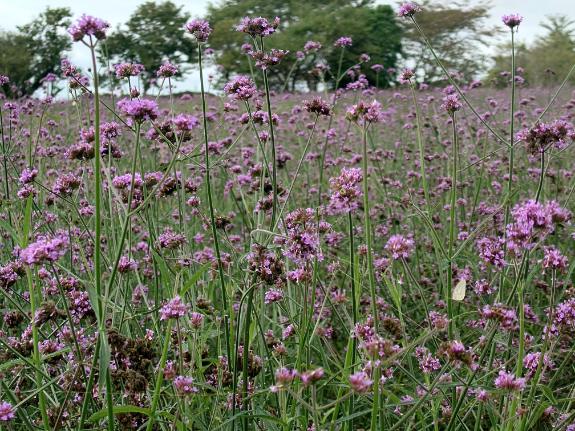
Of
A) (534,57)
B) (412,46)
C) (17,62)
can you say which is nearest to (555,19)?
(534,57)

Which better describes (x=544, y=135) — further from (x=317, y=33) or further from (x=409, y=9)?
(x=317, y=33)

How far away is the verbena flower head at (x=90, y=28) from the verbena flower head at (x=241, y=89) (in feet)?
2.57

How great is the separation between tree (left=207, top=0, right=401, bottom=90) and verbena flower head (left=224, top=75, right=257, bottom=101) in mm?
23366

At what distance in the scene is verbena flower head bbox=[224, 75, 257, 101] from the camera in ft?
6.50

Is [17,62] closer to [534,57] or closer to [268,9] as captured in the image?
[268,9]

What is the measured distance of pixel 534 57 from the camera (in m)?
24.4

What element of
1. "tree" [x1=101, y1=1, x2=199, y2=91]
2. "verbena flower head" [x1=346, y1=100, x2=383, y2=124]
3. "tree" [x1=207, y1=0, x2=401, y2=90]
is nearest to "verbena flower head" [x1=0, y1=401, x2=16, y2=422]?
"verbena flower head" [x1=346, y1=100, x2=383, y2=124]

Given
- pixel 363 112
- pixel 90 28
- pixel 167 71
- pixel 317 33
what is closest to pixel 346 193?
pixel 363 112

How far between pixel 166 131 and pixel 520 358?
4.41 feet

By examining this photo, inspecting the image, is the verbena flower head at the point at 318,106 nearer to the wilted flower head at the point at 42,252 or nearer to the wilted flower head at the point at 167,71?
the wilted flower head at the point at 167,71

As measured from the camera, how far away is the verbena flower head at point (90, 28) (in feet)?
3.87

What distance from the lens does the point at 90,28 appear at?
118cm

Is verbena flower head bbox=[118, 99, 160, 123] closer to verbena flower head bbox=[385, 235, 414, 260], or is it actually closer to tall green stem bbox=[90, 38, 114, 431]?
tall green stem bbox=[90, 38, 114, 431]

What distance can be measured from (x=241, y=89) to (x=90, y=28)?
847mm
